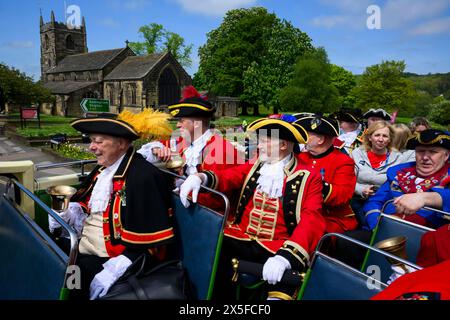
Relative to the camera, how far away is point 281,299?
2.31 m

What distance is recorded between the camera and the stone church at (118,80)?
141 feet

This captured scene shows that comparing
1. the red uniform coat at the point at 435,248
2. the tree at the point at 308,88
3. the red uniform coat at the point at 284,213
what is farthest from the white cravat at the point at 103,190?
the tree at the point at 308,88

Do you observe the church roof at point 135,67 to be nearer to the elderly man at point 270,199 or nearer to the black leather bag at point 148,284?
the elderly man at point 270,199

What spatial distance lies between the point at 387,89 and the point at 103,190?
44.8 meters

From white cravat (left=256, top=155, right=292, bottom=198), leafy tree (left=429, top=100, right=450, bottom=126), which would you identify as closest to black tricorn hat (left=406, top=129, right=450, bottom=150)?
white cravat (left=256, top=155, right=292, bottom=198)

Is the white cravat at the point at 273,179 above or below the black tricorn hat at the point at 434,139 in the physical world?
below

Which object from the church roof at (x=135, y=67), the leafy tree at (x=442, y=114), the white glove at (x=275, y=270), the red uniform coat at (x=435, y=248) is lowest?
the white glove at (x=275, y=270)

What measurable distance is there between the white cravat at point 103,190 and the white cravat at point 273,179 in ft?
4.12

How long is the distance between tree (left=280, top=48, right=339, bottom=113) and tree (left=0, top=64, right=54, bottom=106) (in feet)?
89.5

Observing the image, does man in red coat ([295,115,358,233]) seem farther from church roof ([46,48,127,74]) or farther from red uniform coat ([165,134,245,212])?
church roof ([46,48,127,74])

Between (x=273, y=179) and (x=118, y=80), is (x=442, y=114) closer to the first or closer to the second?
(x=273, y=179)

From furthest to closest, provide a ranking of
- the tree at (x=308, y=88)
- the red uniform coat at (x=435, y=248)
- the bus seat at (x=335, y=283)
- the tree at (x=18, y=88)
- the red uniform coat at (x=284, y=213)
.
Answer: the tree at (x=308, y=88), the tree at (x=18, y=88), the red uniform coat at (x=284, y=213), the red uniform coat at (x=435, y=248), the bus seat at (x=335, y=283)

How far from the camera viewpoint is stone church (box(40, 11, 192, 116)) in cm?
4306

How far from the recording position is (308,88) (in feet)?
130
